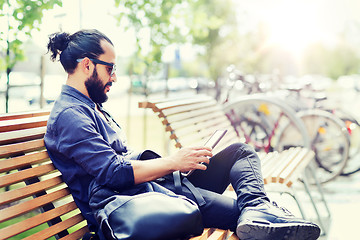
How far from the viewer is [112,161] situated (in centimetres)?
227

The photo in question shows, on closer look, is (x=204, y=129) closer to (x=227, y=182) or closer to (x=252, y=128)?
(x=227, y=182)

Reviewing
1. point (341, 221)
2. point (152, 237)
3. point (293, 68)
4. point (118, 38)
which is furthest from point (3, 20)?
A: point (293, 68)

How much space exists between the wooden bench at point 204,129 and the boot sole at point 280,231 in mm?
1112

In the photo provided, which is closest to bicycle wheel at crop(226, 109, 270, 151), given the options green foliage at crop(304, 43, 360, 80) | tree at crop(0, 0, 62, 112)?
tree at crop(0, 0, 62, 112)

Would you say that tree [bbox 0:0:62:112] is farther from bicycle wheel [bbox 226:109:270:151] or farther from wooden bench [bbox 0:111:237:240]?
bicycle wheel [bbox 226:109:270:151]

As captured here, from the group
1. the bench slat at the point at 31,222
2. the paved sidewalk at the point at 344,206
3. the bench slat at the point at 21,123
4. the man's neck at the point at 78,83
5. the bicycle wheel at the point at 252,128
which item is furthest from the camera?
the bicycle wheel at the point at 252,128

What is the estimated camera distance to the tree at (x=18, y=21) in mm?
4016

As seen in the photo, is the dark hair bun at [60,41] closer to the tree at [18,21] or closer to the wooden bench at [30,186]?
the wooden bench at [30,186]

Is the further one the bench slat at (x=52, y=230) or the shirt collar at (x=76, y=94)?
the shirt collar at (x=76, y=94)

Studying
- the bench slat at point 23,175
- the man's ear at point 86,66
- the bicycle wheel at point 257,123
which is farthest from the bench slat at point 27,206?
the bicycle wheel at point 257,123

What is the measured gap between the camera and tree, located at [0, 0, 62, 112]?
4016mm

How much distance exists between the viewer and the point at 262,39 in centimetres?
3684

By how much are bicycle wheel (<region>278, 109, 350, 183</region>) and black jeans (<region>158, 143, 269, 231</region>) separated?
3.02m

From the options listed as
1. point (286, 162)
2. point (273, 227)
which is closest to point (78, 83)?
point (273, 227)
